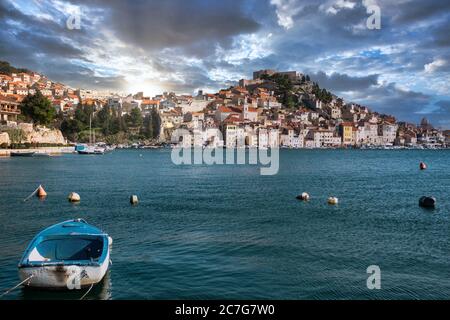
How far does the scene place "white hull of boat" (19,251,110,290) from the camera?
35.0 feet

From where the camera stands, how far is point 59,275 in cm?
1070

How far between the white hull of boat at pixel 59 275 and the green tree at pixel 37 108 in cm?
8030

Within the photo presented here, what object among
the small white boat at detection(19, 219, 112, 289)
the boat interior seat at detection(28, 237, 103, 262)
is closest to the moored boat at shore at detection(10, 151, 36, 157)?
the small white boat at detection(19, 219, 112, 289)

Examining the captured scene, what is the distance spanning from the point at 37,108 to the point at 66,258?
78905 millimetres

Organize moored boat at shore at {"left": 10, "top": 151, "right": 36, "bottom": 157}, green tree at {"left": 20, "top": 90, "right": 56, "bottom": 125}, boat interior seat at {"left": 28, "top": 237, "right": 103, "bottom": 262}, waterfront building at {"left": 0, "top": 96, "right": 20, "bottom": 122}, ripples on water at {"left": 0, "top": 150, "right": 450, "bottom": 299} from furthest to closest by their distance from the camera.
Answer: waterfront building at {"left": 0, "top": 96, "right": 20, "bottom": 122} < green tree at {"left": 20, "top": 90, "right": 56, "bottom": 125} < moored boat at shore at {"left": 10, "top": 151, "right": 36, "bottom": 157} < boat interior seat at {"left": 28, "top": 237, "right": 103, "bottom": 262} < ripples on water at {"left": 0, "top": 150, "right": 450, "bottom": 299}

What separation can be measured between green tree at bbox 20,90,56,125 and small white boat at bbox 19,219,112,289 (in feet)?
256

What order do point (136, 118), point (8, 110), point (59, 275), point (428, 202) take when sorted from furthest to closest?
point (136, 118), point (8, 110), point (428, 202), point (59, 275)

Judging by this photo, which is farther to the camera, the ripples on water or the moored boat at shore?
the moored boat at shore

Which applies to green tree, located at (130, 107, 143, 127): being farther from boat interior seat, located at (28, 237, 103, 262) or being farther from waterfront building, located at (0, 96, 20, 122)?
boat interior seat, located at (28, 237, 103, 262)

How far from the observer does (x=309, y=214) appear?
23016 mm

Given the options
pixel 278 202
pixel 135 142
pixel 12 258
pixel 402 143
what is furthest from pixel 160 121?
pixel 12 258

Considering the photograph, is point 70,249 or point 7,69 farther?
point 7,69

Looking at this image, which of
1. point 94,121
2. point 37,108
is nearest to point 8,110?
point 37,108

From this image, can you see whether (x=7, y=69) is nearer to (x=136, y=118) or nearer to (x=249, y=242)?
(x=136, y=118)
